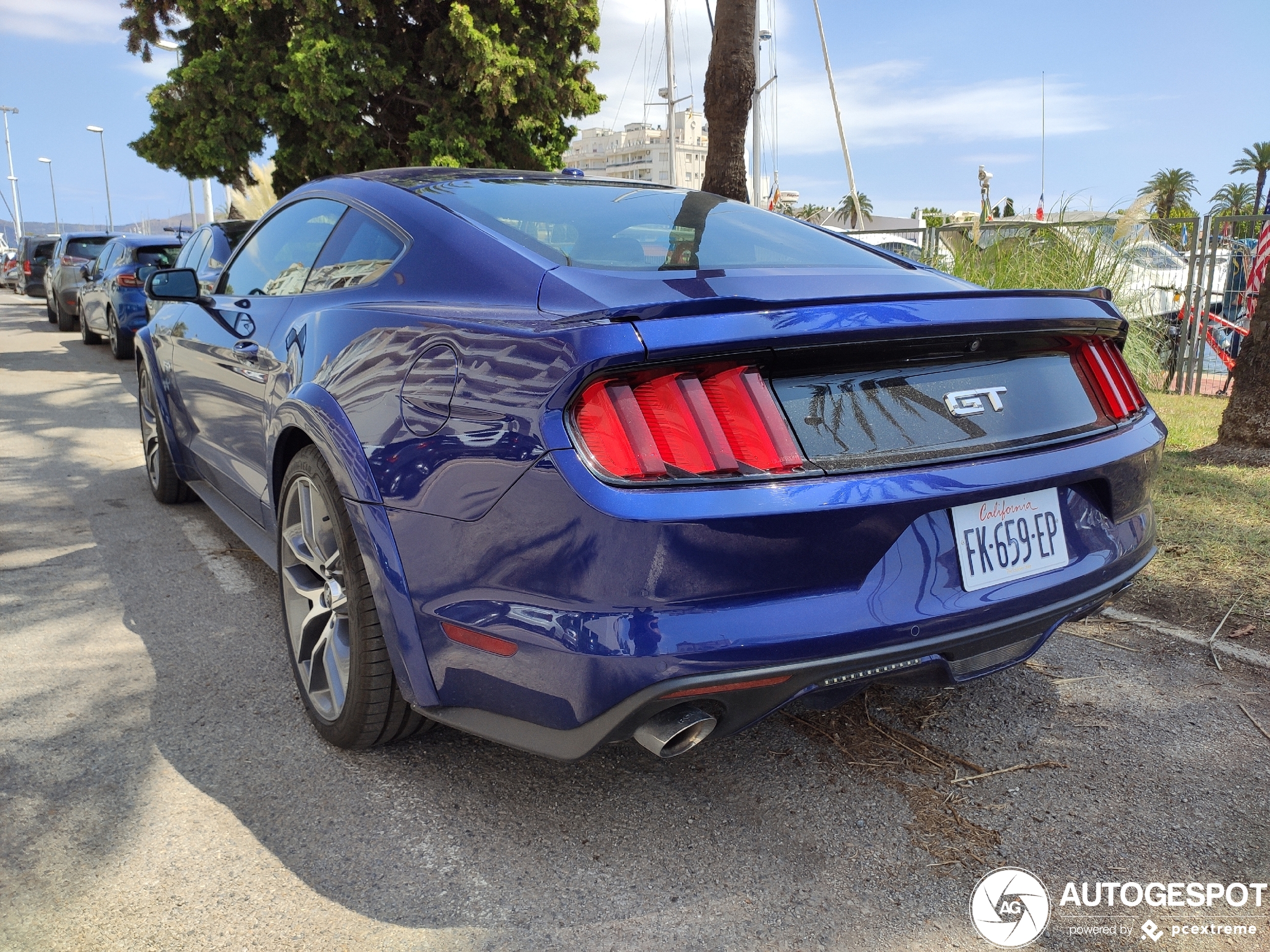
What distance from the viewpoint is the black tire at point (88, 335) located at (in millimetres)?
13719

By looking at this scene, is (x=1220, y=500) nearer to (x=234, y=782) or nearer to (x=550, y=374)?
(x=550, y=374)

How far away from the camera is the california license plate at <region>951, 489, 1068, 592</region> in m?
1.96

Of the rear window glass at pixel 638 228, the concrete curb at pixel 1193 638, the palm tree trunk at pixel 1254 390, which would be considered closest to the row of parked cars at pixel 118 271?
the rear window glass at pixel 638 228

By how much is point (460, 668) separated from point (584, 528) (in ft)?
1.68

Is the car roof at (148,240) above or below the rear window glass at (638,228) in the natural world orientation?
above

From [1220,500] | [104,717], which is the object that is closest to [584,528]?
[104,717]

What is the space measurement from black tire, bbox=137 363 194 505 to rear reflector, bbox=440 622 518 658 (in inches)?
128

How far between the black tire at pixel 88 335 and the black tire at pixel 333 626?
42.3 ft

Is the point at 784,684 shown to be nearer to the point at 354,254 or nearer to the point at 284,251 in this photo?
the point at 354,254

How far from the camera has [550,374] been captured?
1802 mm

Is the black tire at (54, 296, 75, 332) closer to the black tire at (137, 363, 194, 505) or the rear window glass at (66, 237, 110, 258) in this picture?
the rear window glass at (66, 237, 110, 258)

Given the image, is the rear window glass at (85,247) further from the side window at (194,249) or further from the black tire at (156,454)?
the black tire at (156,454)

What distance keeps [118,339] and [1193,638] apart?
12.1 meters

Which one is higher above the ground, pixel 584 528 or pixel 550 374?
pixel 550 374
